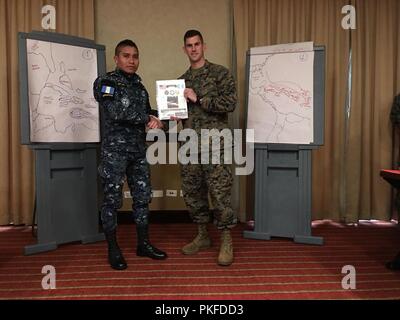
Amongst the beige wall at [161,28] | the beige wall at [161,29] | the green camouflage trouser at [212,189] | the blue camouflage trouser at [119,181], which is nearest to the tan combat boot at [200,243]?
the green camouflage trouser at [212,189]

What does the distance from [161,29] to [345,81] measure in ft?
6.56

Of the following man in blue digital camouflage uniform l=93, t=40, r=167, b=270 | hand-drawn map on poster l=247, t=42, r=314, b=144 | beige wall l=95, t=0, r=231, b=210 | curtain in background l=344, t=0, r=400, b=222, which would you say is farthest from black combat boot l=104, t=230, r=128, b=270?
curtain in background l=344, t=0, r=400, b=222

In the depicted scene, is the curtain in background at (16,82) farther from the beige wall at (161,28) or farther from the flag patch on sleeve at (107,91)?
the flag patch on sleeve at (107,91)

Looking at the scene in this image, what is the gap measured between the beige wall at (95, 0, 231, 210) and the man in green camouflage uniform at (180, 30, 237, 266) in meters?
1.07

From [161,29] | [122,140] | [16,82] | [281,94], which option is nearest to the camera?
[122,140]

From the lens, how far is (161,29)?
3.35 meters

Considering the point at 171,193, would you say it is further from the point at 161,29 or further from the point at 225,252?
the point at 161,29

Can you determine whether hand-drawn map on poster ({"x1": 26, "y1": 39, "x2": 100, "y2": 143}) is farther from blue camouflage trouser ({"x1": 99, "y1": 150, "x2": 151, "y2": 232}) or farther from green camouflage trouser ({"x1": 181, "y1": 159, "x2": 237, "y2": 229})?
green camouflage trouser ({"x1": 181, "y1": 159, "x2": 237, "y2": 229})

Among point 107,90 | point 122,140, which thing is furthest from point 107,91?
point 122,140

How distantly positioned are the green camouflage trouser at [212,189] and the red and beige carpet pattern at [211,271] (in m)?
0.33

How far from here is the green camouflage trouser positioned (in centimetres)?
229
